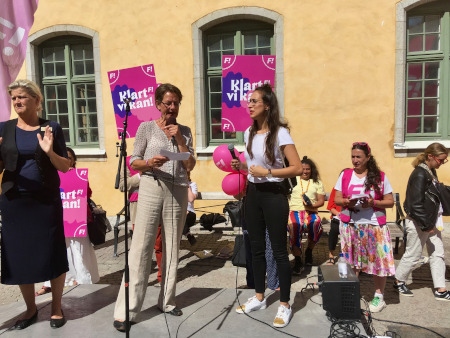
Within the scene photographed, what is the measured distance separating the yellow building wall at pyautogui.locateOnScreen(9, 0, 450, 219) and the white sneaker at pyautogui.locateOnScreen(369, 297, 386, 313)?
3850 millimetres

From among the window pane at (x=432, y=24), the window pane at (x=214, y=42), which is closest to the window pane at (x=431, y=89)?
the window pane at (x=432, y=24)

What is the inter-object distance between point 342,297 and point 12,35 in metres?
3.68

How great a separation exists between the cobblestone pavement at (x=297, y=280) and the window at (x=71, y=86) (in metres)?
2.96

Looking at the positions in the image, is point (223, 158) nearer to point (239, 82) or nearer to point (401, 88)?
point (239, 82)

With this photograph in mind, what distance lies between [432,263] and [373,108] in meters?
3.75

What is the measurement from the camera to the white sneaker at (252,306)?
11.4 feet

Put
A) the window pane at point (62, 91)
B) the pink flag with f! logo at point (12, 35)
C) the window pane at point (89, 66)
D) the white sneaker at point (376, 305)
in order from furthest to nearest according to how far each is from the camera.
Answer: the window pane at point (62, 91) → the window pane at point (89, 66) → the white sneaker at point (376, 305) → the pink flag with f! logo at point (12, 35)

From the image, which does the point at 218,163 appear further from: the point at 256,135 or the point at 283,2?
the point at 283,2

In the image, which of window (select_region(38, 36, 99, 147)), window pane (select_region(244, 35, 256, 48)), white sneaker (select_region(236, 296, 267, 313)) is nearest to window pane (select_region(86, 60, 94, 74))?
window (select_region(38, 36, 99, 147))

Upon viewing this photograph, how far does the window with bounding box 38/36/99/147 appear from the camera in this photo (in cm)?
896

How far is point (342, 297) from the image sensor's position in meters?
3.12

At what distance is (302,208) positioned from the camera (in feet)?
18.2

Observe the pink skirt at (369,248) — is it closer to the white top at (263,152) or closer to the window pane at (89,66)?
the white top at (263,152)

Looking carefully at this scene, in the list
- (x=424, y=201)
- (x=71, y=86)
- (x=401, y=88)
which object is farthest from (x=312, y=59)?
(x=71, y=86)
